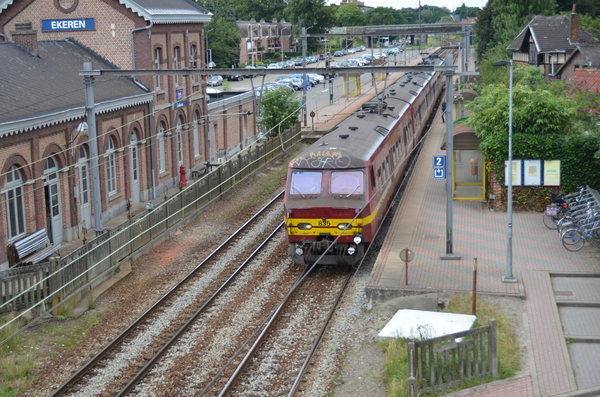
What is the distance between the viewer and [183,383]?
1294cm

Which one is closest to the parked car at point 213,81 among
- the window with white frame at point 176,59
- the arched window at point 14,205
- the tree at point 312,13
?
the window with white frame at point 176,59

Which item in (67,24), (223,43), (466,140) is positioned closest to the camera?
(466,140)

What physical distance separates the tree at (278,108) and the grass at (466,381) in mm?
26309

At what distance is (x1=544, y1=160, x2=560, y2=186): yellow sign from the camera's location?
23375mm

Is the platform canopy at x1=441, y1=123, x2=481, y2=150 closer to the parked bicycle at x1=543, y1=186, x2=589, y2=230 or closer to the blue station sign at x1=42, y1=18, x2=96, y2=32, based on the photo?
the parked bicycle at x1=543, y1=186, x2=589, y2=230

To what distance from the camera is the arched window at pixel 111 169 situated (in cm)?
2666

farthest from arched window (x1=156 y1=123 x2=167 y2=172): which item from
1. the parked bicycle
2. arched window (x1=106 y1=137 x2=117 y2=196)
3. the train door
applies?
the parked bicycle

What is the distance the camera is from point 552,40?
1831 inches

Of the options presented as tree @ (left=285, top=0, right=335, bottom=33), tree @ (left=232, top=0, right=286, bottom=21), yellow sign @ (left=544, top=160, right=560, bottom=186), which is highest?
tree @ (left=232, top=0, right=286, bottom=21)

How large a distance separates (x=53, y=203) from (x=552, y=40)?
113 ft

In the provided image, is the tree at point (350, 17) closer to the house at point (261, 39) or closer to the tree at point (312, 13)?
the house at point (261, 39)

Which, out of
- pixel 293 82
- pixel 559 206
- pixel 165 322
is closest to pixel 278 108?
pixel 559 206

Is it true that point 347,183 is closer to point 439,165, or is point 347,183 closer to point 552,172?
point 439,165

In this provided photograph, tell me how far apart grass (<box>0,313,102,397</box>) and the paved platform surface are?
21.0 ft
